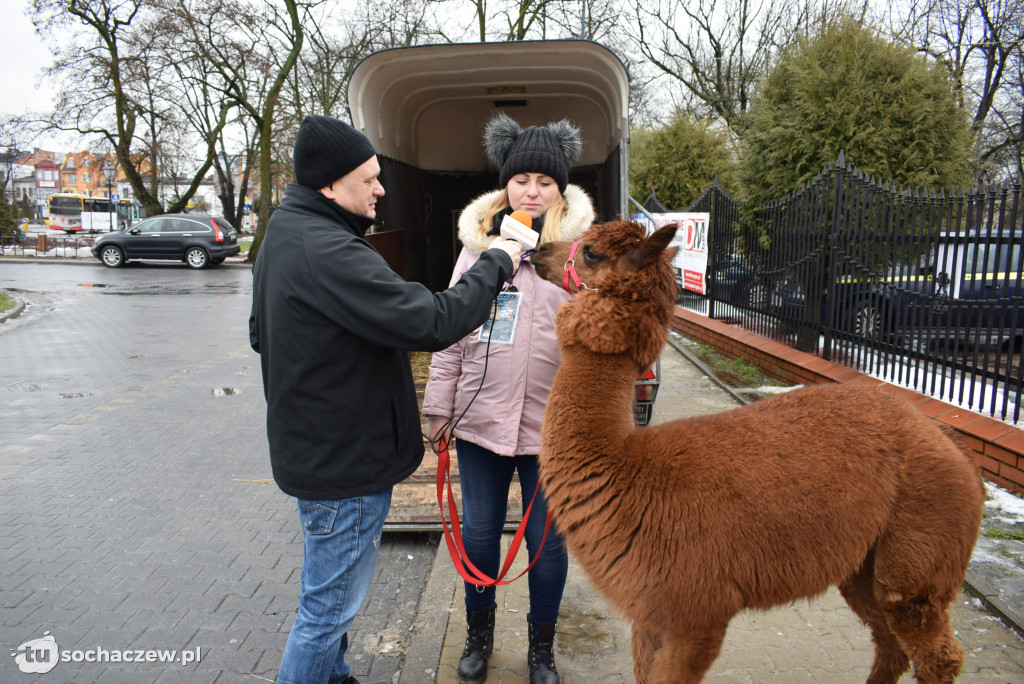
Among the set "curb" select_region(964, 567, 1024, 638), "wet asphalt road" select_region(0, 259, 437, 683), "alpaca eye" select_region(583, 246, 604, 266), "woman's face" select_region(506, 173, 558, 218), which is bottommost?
"wet asphalt road" select_region(0, 259, 437, 683)

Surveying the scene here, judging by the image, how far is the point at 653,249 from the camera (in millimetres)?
1964

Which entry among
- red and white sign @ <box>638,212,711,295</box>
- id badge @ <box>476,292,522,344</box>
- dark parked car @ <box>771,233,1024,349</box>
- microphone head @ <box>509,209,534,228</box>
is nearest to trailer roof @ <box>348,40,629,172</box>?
microphone head @ <box>509,209,534,228</box>

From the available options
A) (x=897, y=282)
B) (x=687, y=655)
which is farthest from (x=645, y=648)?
(x=897, y=282)

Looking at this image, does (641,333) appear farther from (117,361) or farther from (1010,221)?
(117,361)

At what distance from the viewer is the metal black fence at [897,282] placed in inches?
197

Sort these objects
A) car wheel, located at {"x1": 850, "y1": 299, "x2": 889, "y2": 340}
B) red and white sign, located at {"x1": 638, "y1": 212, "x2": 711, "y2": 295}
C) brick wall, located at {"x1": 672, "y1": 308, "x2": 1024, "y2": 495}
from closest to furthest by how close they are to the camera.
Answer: brick wall, located at {"x1": 672, "y1": 308, "x2": 1024, "y2": 495} → car wheel, located at {"x1": 850, "y1": 299, "x2": 889, "y2": 340} → red and white sign, located at {"x1": 638, "y1": 212, "x2": 711, "y2": 295}

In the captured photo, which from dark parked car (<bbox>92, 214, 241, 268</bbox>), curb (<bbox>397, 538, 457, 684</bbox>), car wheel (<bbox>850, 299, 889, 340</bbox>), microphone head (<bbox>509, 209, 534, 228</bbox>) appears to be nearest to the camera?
microphone head (<bbox>509, 209, 534, 228</bbox>)

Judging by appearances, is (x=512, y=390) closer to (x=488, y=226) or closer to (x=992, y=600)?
(x=488, y=226)

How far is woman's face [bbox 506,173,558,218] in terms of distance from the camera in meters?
2.69

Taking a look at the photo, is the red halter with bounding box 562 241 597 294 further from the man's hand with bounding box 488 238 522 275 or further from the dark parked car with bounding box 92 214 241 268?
the dark parked car with bounding box 92 214 241 268

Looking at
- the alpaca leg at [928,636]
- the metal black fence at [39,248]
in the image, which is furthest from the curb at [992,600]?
the metal black fence at [39,248]

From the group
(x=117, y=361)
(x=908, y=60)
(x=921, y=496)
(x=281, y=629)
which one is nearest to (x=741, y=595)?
(x=921, y=496)

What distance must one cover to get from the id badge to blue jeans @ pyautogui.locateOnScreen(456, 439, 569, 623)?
1.45ft

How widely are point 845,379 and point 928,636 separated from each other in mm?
4653
